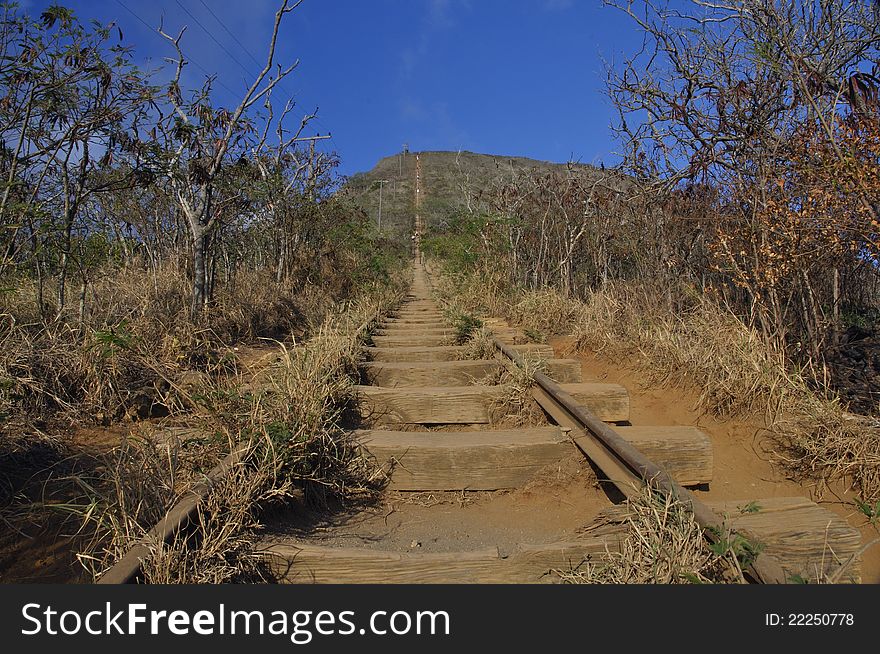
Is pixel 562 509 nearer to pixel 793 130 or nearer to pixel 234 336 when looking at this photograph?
pixel 793 130

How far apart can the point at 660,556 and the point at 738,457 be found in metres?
1.91

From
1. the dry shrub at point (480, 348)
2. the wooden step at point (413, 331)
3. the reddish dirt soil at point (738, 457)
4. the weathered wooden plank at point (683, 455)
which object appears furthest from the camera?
the wooden step at point (413, 331)

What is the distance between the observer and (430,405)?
4.14 m

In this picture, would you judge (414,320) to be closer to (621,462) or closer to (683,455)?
(683,455)

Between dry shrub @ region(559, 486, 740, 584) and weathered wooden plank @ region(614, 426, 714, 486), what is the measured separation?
0.80 meters

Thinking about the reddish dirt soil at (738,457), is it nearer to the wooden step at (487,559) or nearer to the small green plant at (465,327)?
the wooden step at (487,559)

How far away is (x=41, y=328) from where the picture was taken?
4.64m

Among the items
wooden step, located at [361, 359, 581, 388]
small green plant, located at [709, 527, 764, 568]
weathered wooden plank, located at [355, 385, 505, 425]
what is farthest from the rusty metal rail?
wooden step, located at [361, 359, 581, 388]

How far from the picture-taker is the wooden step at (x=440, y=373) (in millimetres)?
4891

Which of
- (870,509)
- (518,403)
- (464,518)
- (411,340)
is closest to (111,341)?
(464,518)

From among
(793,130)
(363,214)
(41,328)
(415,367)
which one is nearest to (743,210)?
(793,130)

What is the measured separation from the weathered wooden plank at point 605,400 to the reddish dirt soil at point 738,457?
199 mm

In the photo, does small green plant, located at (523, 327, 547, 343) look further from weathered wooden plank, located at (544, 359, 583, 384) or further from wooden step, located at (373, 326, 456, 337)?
weathered wooden plank, located at (544, 359, 583, 384)

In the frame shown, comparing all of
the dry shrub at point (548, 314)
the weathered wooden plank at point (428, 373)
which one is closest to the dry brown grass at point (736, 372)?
the dry shrub at point (548, 314)
